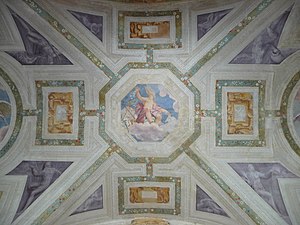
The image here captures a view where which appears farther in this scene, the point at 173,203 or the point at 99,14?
the point at 173,203

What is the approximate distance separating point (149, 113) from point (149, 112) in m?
0.02

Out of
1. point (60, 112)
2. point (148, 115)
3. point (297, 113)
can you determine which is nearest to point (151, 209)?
point (148, 115)

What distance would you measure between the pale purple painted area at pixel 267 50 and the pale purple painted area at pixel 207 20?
2.80 ft

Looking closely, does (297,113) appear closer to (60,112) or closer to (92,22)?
(92,22)

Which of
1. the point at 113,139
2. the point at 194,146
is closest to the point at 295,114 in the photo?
the point at 194,146

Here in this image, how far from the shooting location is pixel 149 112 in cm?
1088

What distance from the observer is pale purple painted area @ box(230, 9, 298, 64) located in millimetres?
10047

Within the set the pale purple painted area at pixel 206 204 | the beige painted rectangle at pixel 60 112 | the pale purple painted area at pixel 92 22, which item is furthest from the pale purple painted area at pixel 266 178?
the pale purple painted area at pixel 92 22

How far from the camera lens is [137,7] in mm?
10375

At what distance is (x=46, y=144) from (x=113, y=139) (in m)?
1.49

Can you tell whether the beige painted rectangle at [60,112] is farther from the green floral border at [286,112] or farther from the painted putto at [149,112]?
the green floral border at [286,112]

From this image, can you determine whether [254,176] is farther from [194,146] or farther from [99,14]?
[99,14]

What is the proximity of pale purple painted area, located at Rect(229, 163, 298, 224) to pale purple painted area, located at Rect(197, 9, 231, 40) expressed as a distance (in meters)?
2.97

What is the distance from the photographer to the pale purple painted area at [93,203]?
1080 cm
